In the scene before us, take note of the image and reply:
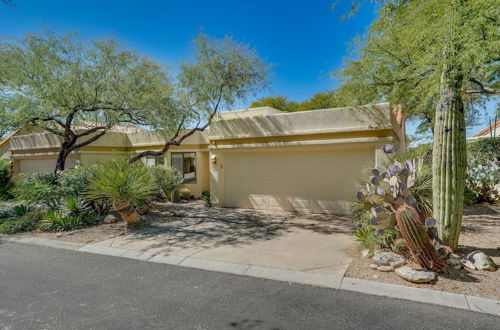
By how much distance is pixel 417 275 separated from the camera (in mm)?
4375

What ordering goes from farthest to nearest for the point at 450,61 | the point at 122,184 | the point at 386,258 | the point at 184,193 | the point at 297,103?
the point at 297,103
the point at 184,193
the point at 122,184
the point at 450,61
the point at 386,258

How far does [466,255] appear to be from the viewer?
17.4 feet

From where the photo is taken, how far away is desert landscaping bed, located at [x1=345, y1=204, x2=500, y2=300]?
13.6ft

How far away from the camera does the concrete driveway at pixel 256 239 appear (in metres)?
5.66

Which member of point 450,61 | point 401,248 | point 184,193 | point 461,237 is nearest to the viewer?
point 450,61

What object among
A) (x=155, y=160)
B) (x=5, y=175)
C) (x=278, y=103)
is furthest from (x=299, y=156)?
(x=278, y=103)

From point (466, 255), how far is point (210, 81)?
9062mm

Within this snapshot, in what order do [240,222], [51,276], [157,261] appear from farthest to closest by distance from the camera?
[240,222] → [157,261] → [51,276]

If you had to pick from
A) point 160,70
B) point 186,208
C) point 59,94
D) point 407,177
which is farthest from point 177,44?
point 407,177

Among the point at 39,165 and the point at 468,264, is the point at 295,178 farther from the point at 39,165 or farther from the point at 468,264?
the point at 39,165

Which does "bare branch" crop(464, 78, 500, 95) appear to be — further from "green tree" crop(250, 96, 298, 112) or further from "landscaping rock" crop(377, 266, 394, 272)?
"green tree" crop(250, 96, 298, 112)

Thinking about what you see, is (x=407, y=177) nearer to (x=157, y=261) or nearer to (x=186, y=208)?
(x=157, y=261)

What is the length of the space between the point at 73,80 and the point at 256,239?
27.0ft

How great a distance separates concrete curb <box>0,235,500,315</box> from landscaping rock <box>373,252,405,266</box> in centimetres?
59
